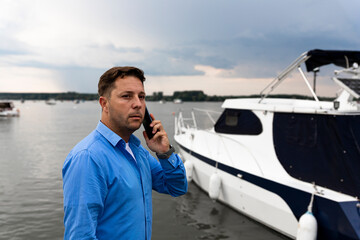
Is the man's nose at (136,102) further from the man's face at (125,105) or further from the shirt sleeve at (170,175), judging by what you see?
the shirt sleeve at (170,175)

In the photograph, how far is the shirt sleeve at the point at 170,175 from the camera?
193cm

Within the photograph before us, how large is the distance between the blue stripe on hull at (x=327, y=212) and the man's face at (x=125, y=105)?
16.0 ft

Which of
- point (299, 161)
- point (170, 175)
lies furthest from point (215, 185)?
point (170, 175)

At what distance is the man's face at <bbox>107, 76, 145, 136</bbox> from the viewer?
1564 mm

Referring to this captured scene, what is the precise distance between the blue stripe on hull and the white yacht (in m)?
0.02

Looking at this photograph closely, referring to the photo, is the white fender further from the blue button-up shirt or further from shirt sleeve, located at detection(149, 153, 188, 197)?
the blue button-up shirt

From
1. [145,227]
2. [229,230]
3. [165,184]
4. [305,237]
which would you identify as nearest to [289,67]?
[305,237]

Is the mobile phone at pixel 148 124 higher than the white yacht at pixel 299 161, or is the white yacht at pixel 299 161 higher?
the mobile phone at pixel 148 124

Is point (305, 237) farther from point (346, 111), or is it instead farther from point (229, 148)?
point (229, 148)

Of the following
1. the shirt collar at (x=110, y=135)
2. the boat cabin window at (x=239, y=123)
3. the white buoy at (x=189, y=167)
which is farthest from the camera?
the white buoy at (x=189, y=167)

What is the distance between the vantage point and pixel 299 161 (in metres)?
6.29

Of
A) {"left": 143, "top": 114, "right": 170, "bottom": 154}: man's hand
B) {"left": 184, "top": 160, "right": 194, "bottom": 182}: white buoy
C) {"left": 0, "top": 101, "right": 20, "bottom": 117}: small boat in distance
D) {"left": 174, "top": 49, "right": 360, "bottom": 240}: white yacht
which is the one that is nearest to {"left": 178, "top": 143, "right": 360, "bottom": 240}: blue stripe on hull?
{"left": 174, "top": 49, "right": 360, "bottom": 240}: white yacht

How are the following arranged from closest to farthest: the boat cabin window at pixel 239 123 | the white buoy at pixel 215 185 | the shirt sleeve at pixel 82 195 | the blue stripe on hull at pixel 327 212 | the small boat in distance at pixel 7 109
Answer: the shirt sleeve at pixel 82 195 < the blue stripe on hull at pixel 327 212 < the boat cabin window at pixel 239 123 < the white buoy at pixel 215 185 < the small boat in distance at pixel 7 109

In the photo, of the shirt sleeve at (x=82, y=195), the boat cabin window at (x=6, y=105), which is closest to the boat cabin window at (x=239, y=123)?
the shirt sleeve at (x=82, y=195)
